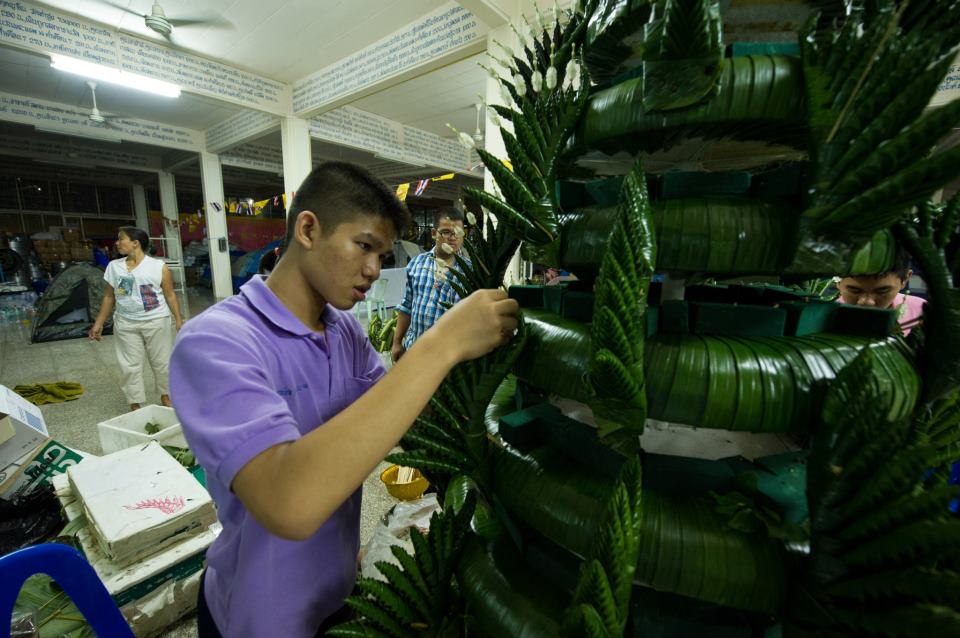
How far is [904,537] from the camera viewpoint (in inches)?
16.4

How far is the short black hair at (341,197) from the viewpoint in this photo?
1125 mm

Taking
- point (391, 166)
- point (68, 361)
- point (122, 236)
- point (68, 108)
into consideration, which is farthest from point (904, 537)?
point (391, 166)

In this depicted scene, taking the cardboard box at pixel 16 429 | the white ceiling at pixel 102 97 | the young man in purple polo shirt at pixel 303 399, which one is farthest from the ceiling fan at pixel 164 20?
the young man in purple polo shirt at pixel 303 399

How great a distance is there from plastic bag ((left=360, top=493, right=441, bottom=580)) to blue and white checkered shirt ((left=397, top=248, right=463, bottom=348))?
123 centimetres

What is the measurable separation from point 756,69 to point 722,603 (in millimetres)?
734

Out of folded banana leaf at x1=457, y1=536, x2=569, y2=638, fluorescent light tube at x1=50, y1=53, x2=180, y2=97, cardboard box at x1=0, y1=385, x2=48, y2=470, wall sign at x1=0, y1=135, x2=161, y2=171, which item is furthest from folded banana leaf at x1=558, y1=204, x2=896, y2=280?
wall sign at x1=0, y1=135, x2=161, y2=171

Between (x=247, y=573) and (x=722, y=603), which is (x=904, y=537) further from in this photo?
(x=247, y=573)

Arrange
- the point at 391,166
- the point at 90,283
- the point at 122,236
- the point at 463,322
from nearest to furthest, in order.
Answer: the point at 463,322 < the point at 122,236 < the point at 90,283 < the point at 391,166

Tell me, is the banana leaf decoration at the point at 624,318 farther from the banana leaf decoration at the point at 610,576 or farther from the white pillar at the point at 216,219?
the white pillar at the point at 216,219

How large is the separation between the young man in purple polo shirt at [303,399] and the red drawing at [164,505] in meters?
1.05

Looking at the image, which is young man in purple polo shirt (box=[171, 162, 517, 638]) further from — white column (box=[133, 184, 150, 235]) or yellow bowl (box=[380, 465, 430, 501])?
white column (box=[133, 184, 150, 235])

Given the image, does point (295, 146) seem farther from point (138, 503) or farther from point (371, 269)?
point (371, 269)

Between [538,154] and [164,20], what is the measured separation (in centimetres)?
689

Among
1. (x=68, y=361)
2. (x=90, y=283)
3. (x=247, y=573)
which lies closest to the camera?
(x=247, y=573)
